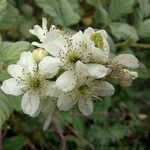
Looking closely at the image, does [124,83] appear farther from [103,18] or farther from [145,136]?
[145,136]

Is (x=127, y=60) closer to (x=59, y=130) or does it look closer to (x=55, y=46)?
(x=55, y=46)

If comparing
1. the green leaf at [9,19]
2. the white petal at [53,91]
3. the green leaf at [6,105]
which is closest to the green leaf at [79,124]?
the green leaf at [9,19]

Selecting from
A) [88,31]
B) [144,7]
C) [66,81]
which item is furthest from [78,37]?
[144,7]

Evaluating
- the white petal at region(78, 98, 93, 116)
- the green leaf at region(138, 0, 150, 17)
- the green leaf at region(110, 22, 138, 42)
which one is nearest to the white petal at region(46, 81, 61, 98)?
the white petal at region(78, 98, 93, 116)

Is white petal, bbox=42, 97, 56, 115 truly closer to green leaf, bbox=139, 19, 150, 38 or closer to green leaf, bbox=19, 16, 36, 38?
green leaf, bbox=139, 19, 150, 38

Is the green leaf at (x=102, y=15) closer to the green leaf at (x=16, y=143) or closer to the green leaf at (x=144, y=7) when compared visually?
the green leaf at (x=144, y=7)

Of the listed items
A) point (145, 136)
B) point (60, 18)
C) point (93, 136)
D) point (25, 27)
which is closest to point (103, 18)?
point (60, 18)
